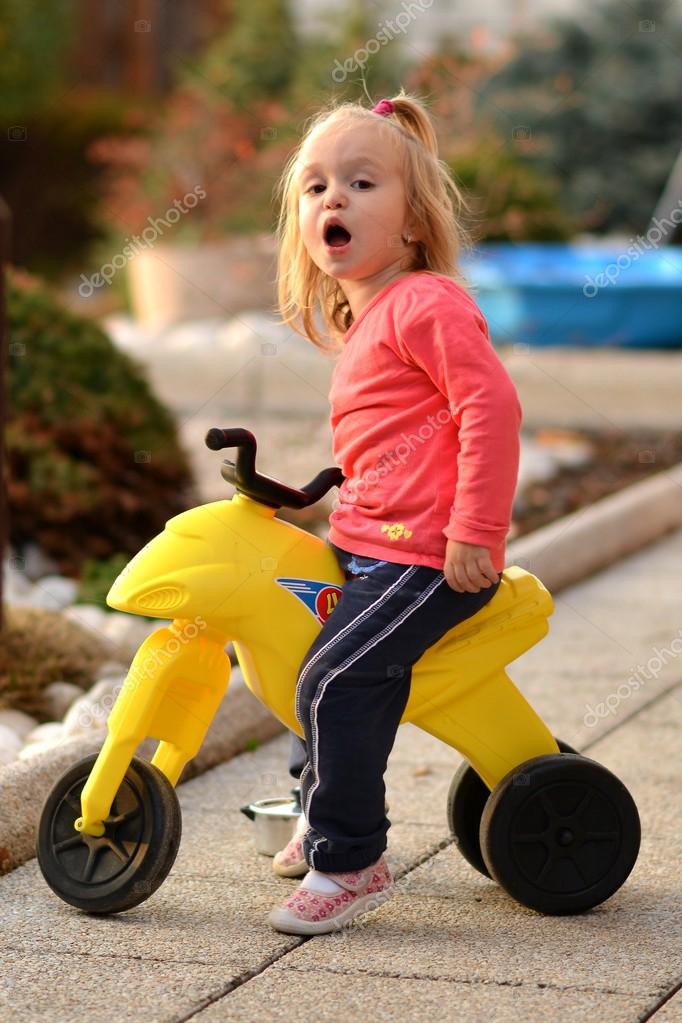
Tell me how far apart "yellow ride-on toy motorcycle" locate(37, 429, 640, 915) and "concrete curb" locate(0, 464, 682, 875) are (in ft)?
1.06

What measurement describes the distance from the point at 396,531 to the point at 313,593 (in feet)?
0.69

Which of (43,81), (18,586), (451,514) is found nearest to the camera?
(451,514)

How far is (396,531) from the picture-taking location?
2854 mm

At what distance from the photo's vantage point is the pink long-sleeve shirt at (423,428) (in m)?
2.75

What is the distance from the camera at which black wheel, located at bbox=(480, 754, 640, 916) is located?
2943 mm

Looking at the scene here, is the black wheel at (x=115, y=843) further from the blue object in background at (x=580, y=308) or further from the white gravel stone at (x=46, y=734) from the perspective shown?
the blue object in background at (x=580, y=308)

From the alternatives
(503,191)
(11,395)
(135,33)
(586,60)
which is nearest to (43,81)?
(135,33)

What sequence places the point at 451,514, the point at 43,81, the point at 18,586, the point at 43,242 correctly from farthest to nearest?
the point at 43,81 → the point at 43,242 → the point at 18,586 → the point at 451,514

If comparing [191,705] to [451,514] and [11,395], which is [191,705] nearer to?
[451,514]

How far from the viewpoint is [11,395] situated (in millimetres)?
5715

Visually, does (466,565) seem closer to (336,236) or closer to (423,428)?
(423,428)

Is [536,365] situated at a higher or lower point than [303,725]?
lower

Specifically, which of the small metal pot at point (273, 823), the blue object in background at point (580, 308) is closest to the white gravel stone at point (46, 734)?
the small metal pot at point (273, 823)

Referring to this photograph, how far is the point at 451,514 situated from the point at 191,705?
653 millimetres
